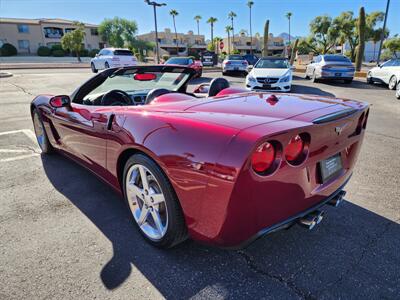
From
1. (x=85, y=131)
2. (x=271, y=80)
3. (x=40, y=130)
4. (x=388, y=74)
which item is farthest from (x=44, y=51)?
(x=85, y=131)

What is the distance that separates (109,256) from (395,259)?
206cm

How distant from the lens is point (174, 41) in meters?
91.1

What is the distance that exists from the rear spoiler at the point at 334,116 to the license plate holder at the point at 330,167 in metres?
0.27

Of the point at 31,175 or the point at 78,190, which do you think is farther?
the point at 31,175

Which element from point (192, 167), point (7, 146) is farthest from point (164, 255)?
point (7, 146)

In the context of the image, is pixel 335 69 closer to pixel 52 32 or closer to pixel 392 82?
pixel 392 82

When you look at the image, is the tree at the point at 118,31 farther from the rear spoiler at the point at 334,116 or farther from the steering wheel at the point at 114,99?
the rear spoiler at the point at 334,116

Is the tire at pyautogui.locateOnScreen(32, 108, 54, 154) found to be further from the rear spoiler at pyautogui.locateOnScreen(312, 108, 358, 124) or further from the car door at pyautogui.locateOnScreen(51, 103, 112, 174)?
the rear spoiler at pyautogui.locateOnScreen(312, 108, 358, 124)

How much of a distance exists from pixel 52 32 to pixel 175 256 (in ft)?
230

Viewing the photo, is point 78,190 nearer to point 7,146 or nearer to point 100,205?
point 100,205

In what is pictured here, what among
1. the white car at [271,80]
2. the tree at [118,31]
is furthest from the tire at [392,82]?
the tree at [118,31]

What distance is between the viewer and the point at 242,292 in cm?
183

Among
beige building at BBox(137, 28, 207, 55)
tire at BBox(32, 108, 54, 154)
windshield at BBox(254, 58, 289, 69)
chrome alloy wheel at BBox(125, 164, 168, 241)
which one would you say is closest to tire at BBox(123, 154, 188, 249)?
chrome alloy wheel at BBox(125, 164, 168, 241)

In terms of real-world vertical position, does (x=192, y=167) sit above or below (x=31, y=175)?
above
